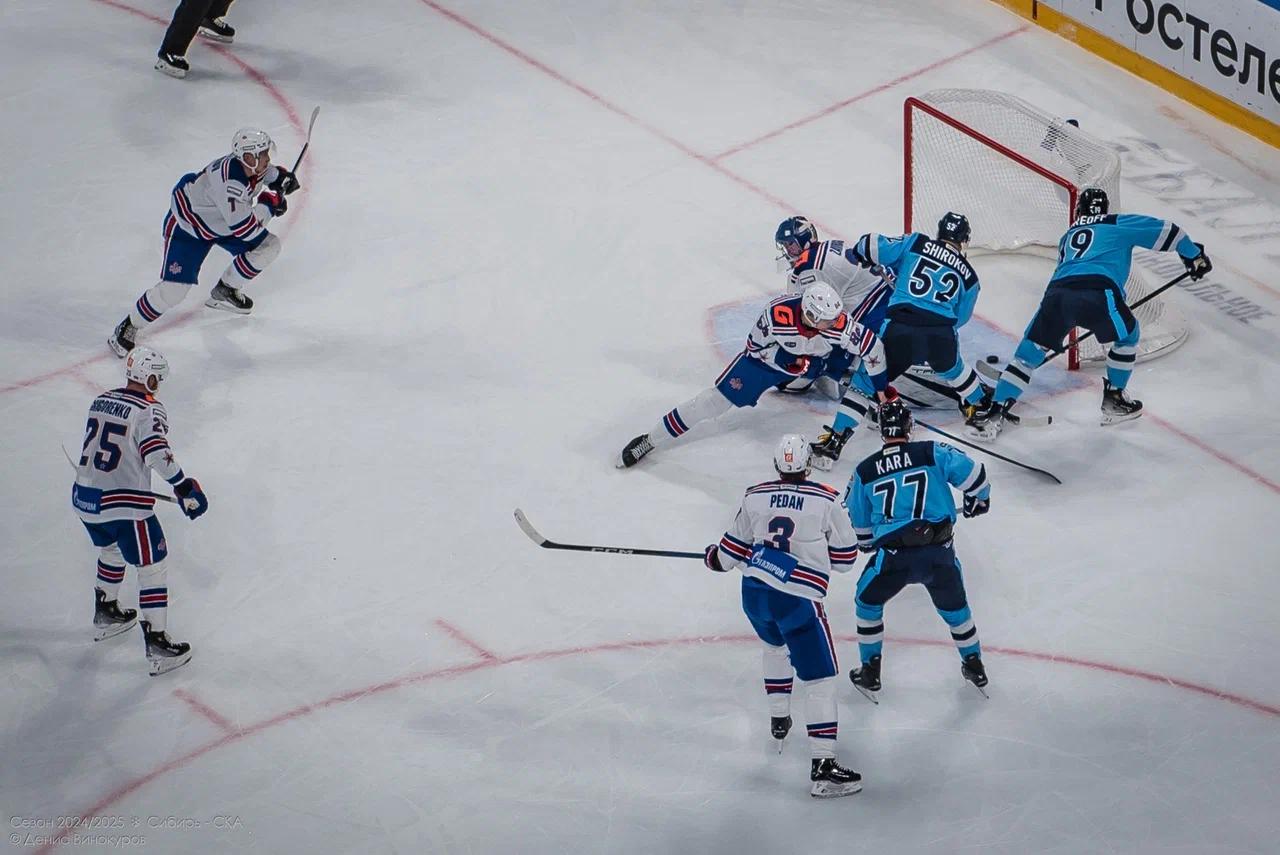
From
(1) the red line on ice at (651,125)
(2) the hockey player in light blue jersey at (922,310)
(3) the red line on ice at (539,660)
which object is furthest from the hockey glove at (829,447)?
(1) the red line on ice at (651,125)

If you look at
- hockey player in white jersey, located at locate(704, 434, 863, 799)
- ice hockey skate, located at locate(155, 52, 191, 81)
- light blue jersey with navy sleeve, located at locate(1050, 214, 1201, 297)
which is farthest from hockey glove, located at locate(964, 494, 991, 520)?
ice hockey skate, located at locate(155, 52, 191, 81)

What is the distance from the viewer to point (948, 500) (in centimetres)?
585

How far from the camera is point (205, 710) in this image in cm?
629

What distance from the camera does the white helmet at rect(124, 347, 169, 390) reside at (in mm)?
6348

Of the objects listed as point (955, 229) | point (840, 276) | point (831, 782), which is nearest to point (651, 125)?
point (840, 276)

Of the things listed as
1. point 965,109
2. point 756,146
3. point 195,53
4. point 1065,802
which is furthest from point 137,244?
point 1065,802

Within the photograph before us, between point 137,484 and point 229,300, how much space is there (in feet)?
6.83

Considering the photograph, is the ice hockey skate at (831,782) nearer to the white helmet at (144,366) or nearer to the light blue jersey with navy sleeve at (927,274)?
the light blue jersey with navy sleeve at (927,274)

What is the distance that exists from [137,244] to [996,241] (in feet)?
13.0

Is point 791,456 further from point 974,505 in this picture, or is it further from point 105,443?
point 105,443

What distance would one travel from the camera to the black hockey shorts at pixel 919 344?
23.3 feet

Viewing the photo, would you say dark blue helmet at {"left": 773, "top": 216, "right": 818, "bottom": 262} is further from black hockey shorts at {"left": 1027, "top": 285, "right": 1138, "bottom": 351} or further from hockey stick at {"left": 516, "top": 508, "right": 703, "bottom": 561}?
hockey stick at {"left": 516, "top": 508, "right": 703, "bottom": 561}

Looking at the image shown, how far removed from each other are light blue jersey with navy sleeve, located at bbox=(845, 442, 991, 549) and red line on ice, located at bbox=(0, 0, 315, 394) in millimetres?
3585

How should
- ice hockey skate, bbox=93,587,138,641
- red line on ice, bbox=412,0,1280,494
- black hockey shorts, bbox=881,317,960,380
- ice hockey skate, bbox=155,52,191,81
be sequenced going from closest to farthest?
1. ice hockey skate, bbox=93,587,138,641
2. black hockey shorts, bbox=881,317,960,380
3. red line on ice, bbox=412,0,1280,494
4. ice hockey skate, bbox=155,52,191,81
